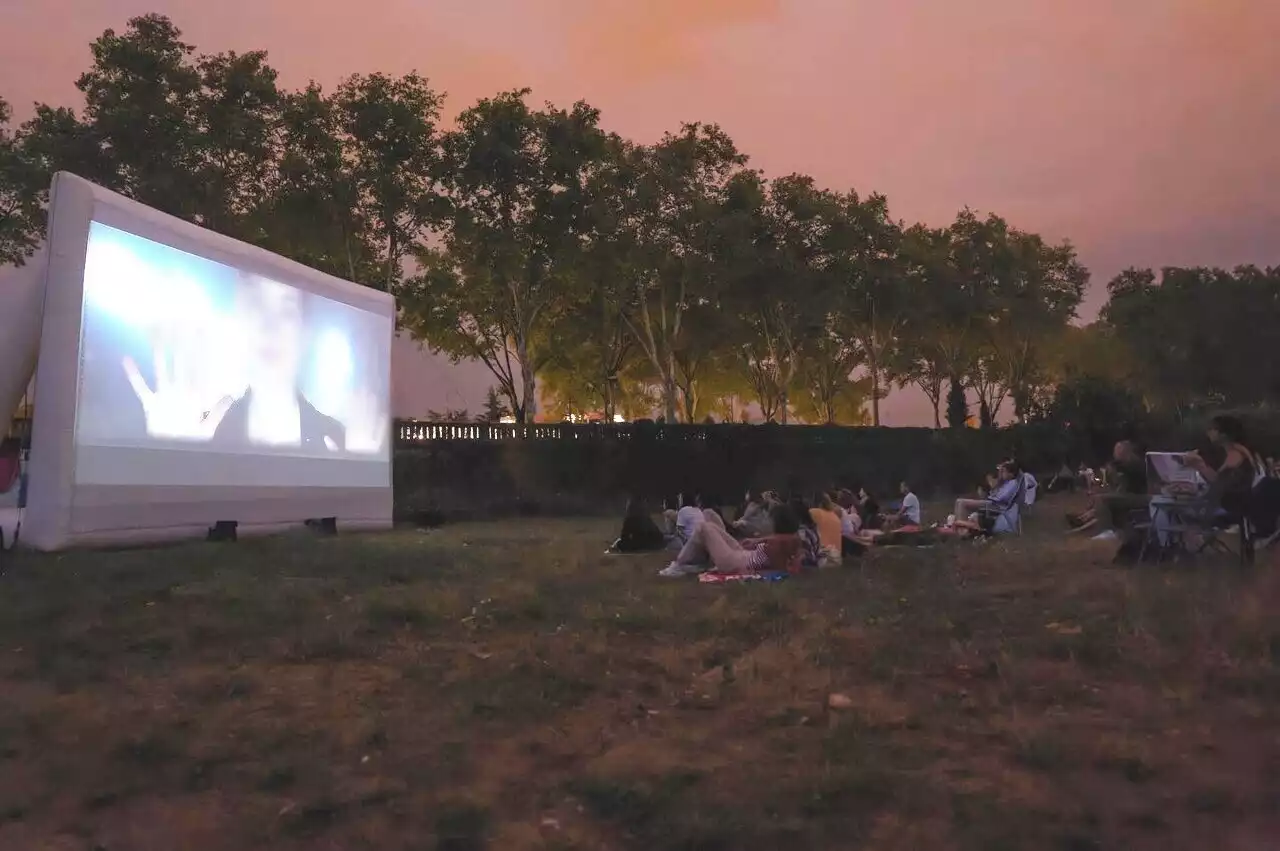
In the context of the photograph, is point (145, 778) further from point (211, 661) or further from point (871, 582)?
point (871, 582)

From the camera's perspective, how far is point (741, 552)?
9148 mm

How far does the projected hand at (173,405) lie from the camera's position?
9688 mm

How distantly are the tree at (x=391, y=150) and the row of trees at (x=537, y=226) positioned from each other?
4 cm

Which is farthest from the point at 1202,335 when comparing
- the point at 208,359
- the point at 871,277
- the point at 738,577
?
the point at 208,359

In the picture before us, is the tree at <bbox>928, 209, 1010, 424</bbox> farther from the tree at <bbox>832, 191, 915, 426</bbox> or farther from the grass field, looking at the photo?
the grass field

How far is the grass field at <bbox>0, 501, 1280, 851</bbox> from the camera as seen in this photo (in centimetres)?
317

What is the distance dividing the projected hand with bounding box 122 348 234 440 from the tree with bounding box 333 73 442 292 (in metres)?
8.72

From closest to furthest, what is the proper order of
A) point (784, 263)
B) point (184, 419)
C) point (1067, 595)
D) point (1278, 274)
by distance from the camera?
point (1067, 595) → point (184, 419) → point (784, 263) → point (1278, 274)

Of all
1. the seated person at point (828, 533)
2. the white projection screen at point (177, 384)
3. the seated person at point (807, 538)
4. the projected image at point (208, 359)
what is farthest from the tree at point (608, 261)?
the seated person at point (807, 538)

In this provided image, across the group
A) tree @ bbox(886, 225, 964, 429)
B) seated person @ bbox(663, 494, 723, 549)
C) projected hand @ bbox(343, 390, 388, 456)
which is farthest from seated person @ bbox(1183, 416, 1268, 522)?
tree @ bbox(886, 225, 964, 429)

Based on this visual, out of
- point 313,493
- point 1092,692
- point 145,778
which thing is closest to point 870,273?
point 313,493

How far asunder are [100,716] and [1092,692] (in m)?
4.89

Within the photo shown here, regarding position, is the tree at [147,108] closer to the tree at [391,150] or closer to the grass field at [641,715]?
the tree at [391,150]

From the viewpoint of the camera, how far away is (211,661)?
5.55 meters
